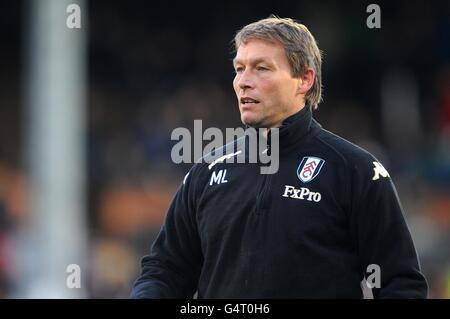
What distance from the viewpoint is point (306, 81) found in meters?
4.07

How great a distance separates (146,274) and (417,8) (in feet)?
38.1

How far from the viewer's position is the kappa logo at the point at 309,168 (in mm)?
3834

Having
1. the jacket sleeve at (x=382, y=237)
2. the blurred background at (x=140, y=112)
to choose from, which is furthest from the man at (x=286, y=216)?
the blurred background at (x=140, y=112)

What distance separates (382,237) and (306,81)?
2.48 ft

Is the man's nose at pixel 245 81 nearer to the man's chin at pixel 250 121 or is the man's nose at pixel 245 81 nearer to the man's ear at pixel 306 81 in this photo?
the man's chin at pixel 250 121

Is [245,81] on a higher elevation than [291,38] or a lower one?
lower

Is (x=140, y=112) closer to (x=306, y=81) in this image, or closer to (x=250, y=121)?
(x=306, y=81)

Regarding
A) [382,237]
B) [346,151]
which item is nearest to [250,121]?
[346,151]

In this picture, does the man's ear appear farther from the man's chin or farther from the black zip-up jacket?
the man's chin

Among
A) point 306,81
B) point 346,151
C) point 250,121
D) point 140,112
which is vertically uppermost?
point 306,81

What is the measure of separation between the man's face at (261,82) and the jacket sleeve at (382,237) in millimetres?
428

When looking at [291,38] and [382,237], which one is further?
[291,38]

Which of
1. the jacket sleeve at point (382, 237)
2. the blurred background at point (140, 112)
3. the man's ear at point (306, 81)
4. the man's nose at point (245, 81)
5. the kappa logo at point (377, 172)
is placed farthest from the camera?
the blurred background at point (140, 112)

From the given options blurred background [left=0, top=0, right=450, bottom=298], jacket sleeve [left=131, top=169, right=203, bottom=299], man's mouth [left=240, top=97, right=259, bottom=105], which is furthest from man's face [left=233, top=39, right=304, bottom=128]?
blurred background [left=0, top=0, right=450, bottom=298]
